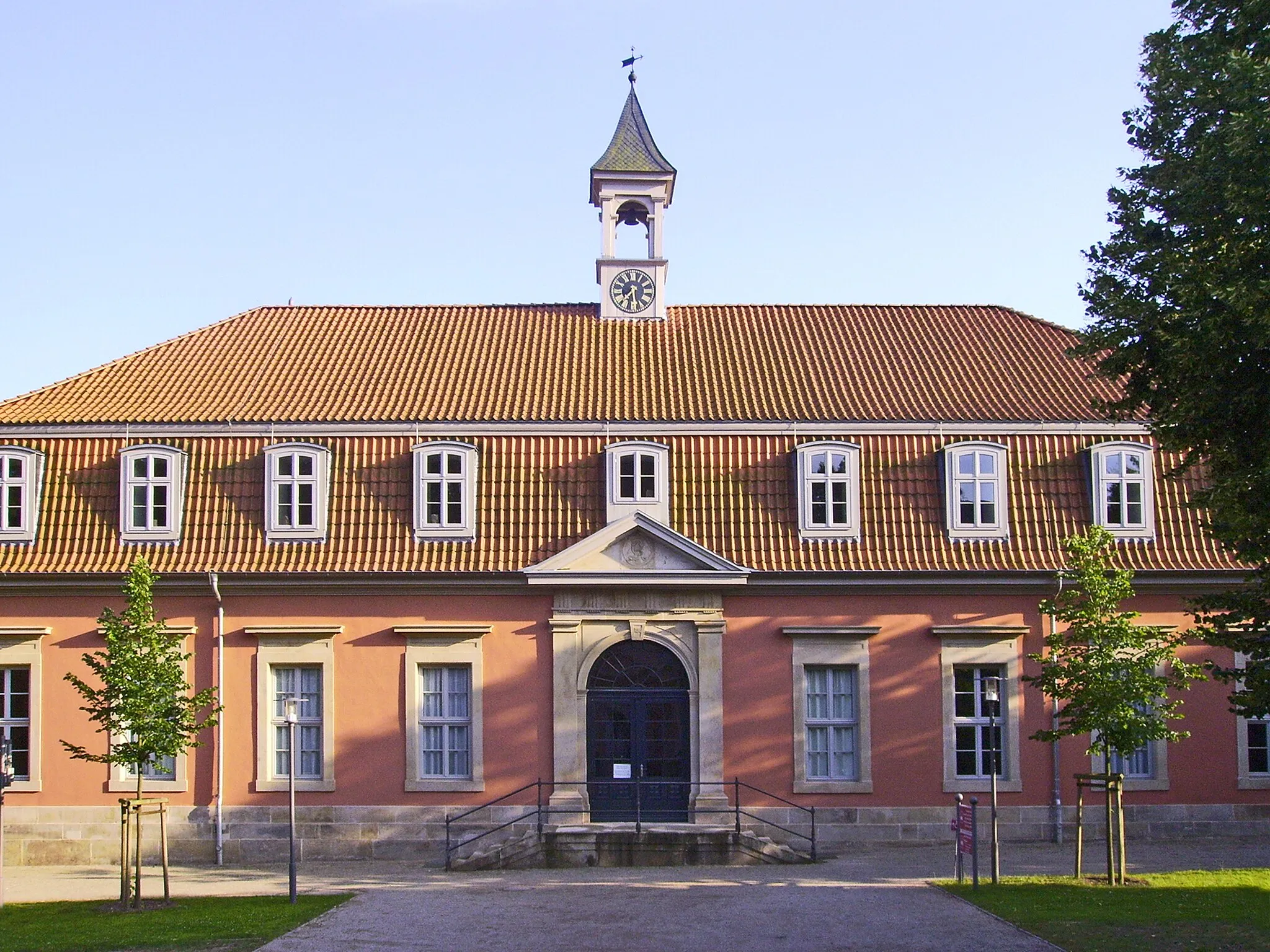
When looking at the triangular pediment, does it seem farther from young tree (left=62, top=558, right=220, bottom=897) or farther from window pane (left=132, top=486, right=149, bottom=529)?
window pane (left=132, top=486, right=149, bottom=529)

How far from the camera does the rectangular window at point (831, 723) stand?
25.3 metres

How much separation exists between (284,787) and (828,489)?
10.8 meters

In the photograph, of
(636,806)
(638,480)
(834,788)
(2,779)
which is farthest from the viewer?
(638,480)

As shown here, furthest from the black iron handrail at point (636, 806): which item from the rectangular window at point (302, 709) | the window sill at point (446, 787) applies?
the rectangular window at point (302, 709)

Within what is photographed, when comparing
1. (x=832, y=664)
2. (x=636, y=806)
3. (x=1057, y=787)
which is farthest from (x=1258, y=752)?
(x=636, y=806)

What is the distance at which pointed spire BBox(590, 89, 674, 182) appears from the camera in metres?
31.1

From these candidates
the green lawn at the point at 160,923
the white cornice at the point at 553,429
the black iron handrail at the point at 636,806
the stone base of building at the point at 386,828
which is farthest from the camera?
the white cornice at the point at 553,429

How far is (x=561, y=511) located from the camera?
2534 cm

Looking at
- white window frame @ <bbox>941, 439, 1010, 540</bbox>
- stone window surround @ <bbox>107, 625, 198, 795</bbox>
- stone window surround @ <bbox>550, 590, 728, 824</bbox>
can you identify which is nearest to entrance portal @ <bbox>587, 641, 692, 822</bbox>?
stone window surround @ <bbox>550, 590, 728, 824</bbox>

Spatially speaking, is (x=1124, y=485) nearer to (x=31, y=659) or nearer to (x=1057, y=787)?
(x=1057, y=787)

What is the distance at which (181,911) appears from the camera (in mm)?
19234

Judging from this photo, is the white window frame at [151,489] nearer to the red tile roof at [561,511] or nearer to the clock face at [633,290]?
the red tile roof at [561,511]

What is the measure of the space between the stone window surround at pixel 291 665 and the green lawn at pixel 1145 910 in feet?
36.2

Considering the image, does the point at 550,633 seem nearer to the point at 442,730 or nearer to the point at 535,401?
the point at 442,730
